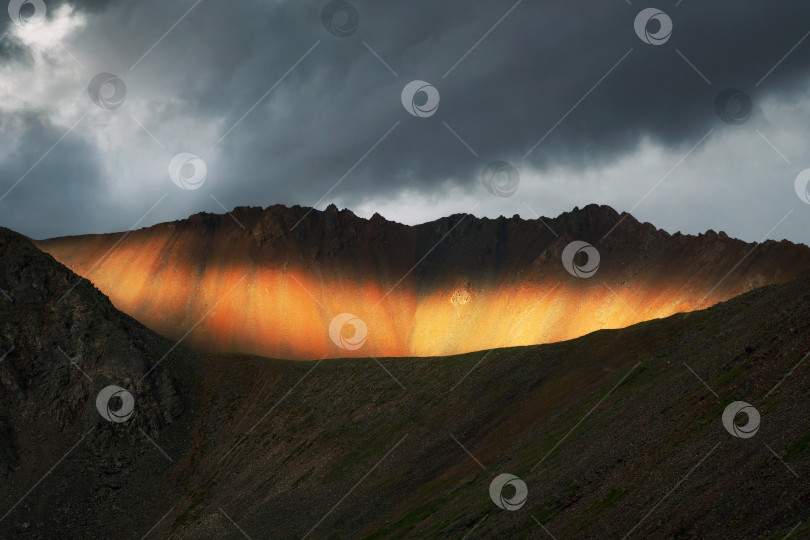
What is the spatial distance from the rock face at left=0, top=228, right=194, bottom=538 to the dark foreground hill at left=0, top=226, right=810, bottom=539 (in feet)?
0.95

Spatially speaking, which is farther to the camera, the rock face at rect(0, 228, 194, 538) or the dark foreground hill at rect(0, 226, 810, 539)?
the rock face at rect(0, 228, 194, 538)

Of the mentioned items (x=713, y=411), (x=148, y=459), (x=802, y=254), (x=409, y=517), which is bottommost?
(x=409, y=517)

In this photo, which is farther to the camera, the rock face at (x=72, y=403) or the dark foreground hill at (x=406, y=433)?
the rock face at (x=72, y=403)

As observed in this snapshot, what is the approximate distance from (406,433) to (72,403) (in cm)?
5490

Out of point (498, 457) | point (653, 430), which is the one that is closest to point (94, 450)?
point (498, 457)

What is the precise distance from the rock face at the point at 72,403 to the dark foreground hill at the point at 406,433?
0.95ft

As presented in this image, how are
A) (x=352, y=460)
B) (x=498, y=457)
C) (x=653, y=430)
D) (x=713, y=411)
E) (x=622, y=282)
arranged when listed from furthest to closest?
(x=622, y=282)
(x=352, y=460)
(x=498, y=457)
(x=653, y=430)
(x=713, y=411)

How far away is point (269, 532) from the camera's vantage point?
237 ft

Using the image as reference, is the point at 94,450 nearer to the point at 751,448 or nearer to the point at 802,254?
the point at 751,448

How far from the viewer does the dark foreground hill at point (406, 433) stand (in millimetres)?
36750

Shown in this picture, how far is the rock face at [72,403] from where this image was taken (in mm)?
86812

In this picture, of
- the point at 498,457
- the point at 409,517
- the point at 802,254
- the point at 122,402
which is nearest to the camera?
the point at 409,517

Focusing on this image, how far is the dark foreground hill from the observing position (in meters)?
36.8

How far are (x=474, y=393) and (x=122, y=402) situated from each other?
57.9 metres
